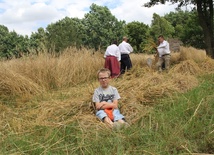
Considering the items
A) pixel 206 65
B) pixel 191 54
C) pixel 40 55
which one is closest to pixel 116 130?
pixel 40 55

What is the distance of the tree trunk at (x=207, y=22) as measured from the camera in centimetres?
1309

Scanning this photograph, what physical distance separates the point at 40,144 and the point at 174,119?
5.33 ft

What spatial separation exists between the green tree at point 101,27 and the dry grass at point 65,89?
30202 millimetres

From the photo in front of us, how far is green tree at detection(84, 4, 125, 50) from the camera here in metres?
39.7

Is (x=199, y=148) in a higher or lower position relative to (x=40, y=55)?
lower

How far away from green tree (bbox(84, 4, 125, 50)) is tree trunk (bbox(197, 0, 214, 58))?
2574 centimetres

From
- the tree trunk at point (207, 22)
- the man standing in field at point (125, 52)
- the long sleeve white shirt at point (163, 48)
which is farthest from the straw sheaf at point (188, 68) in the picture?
the tree trunk at point (207, 22)

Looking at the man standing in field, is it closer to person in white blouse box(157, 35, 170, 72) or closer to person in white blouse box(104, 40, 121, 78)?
person in white blouse box(104, 40, 121, 78)

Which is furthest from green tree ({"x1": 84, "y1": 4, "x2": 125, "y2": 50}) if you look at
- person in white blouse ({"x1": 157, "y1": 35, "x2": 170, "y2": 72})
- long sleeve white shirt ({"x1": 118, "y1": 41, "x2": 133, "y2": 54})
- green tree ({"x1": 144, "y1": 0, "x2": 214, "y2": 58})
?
long sleeve white shirt ({"x1": 118, "y1": 41, "x2": 133, "y2": 54})

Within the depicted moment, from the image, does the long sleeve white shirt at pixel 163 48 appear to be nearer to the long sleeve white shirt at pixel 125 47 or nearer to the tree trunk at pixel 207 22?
the long sleeve white shirt at pixel 125 47

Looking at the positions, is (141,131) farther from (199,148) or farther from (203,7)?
(203,7)

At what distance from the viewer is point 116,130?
329cm

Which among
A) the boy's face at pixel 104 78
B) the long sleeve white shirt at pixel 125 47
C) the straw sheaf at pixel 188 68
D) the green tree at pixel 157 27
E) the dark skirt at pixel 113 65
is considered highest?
the green tree at pixel 157 27

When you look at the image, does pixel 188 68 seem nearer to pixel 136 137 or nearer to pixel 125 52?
pixel 125 52
